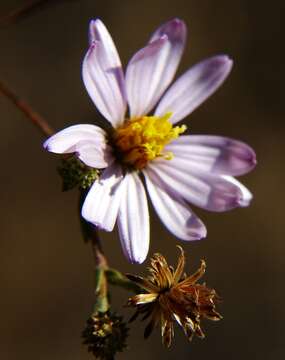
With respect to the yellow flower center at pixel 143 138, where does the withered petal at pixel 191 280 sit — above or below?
below

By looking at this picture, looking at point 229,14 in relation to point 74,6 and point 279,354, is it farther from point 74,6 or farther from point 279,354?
point 279,354

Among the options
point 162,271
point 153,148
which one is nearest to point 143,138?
point 153,148

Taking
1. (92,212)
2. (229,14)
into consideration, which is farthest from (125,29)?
(92,212)

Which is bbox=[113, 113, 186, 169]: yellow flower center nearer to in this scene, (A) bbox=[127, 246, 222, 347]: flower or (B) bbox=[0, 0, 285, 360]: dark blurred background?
(A) bbox=[127, 246, 222, 347]: flower

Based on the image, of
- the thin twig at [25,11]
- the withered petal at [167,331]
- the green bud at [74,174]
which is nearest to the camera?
the withered petal at [167,331]

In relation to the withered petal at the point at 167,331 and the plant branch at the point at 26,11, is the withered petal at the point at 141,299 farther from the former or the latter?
the plant branch at the point at 26,11

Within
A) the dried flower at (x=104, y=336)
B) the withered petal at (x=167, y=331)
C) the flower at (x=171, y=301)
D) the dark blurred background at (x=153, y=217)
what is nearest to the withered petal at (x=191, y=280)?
the flower at (x=171, y=301)

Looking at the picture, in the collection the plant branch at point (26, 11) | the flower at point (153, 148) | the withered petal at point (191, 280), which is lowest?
the withered petal at point (191, 280)

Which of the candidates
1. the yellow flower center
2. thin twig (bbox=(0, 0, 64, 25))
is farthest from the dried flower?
thin twig (bbox=(0, 0, 64, 25))

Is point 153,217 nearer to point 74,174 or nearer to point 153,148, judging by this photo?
point 153,148
